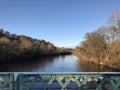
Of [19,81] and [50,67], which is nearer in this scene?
[19,81]

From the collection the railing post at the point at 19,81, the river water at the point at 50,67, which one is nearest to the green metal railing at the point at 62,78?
the railing post at the point at 19,81

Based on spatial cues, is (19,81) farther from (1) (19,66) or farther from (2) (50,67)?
(1) (19,66)

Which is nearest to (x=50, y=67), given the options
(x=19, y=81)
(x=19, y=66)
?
(x=19, y=66)

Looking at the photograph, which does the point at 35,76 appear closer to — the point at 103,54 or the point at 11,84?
the point at 11,84

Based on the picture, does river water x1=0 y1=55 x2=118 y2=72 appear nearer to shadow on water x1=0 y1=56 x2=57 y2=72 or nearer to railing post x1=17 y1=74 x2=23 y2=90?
shadow on water x1=0 y1=56 x2=57 y2=72

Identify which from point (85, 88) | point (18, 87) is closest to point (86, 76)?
point (85, 88)

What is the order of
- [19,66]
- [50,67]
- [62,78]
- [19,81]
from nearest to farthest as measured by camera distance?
1. [19,81]
2. [62,78]
3. [50,67]
4. [19,66]

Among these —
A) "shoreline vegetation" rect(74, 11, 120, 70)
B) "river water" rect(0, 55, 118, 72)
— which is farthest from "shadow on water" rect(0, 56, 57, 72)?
"shoreline vegetation" rect(74, 11, 120, 70)

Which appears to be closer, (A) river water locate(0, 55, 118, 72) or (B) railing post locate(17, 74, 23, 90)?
(B) railing post locate(17, 74, 23, 90)

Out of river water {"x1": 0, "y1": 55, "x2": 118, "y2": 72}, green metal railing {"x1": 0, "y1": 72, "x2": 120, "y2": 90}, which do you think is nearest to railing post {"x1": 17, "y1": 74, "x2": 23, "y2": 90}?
green metal railing {"x1": 0, "y1": 72, "x2": 120, "y2": 90}

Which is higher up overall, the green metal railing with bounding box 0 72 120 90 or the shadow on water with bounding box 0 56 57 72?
the green metal railing with bounding box 0 72 120 90

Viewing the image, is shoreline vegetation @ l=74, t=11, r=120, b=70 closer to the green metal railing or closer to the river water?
the river water

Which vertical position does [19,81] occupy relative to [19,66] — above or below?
above

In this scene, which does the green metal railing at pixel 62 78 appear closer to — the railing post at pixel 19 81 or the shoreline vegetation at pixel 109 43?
the railing post at pixel 19 81
